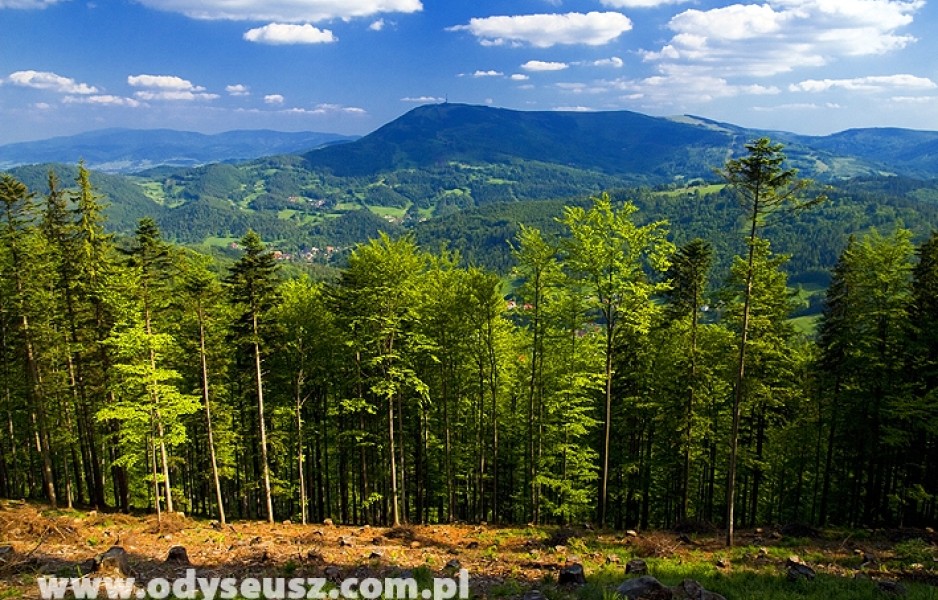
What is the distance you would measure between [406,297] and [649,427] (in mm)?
17700

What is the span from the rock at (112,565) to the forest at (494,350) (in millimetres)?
9464

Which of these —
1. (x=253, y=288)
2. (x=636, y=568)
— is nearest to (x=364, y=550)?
(x=636, y=568)

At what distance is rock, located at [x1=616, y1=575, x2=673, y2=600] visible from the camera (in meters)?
12.4

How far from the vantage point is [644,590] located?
1261 cm

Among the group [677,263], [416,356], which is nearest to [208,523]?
[416,356]

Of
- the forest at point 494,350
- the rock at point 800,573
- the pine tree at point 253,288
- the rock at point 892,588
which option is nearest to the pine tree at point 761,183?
the forest at point 494,350

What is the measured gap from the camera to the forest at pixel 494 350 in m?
23.4

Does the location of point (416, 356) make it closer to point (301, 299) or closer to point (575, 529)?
point (301, 299)

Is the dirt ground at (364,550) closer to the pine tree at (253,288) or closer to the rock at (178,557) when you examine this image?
the rock at (178,557)

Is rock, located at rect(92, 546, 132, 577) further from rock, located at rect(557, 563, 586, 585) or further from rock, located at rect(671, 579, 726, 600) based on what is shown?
rock, located at rect(671, 579, 726, 600)

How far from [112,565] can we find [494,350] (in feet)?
58.3

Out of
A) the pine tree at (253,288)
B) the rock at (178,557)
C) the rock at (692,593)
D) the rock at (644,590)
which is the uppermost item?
the pine tree at (253,288)

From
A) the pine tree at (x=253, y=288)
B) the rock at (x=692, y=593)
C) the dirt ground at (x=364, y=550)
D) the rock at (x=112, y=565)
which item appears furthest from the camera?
the pine tree at (x=253, y=288)

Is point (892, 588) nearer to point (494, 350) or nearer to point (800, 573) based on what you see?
point (800, 573)
